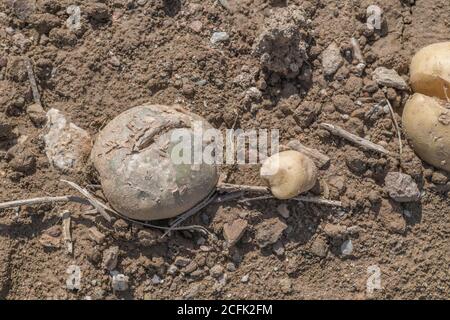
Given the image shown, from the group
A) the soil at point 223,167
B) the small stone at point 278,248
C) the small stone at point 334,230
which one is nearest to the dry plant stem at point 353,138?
the soil at point 223,167

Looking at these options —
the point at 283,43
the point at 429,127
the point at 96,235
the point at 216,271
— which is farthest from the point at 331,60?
the point at 96,235

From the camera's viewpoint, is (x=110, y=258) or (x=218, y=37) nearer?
(x=110, y=258)

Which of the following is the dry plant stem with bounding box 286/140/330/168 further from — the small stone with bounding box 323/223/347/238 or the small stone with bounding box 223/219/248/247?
the small stone with bounding box 223/219/248/247

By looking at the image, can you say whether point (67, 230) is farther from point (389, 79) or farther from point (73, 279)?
point (389, 79)

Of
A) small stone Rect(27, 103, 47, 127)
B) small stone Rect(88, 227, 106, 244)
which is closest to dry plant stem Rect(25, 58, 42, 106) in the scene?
small stone Rect(27, 103, 47, 127)

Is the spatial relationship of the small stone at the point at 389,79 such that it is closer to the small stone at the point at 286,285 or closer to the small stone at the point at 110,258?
the small stone at the point at 286,285
